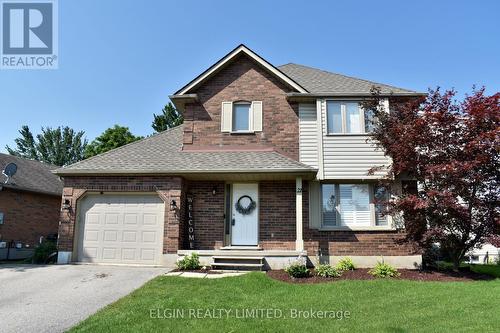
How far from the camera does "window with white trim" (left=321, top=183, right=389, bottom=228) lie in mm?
11492

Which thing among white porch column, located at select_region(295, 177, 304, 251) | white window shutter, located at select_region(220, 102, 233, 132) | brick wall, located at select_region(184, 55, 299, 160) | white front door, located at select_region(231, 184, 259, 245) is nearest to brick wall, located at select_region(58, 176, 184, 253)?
white front door, located at select_region(231, 184, 259, 245)

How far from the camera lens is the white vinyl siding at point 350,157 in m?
11.5

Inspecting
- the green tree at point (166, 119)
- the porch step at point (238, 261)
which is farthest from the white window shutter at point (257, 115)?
the green tree at point (166, 119)

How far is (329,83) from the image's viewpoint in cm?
1349

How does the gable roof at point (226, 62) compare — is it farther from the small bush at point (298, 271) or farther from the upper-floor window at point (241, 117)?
the small bush at point (298, 271)

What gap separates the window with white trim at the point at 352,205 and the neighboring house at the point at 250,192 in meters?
0.03

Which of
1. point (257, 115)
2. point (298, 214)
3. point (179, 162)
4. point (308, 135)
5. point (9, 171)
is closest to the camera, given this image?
point (298, 214)

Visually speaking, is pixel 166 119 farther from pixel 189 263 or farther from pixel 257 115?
pixel 189 263

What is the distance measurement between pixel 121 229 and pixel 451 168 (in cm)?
967

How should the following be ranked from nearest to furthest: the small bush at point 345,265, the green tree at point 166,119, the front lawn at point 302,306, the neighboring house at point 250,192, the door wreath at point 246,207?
the front lawn at point 302,306 → the small bush at point 345,265 → the neighboring house at point 250,192 → the door wreath at point 246,207 → the green tree at point 166,119

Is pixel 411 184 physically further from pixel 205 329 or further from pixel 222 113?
pixel 205 329

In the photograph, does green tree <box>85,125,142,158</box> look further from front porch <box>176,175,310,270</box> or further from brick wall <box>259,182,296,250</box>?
brick wall <box>259,182,296,250</box>

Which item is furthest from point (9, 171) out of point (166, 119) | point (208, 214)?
point (166, 119)

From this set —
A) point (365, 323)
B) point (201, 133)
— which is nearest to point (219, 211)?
point (201, 133)
